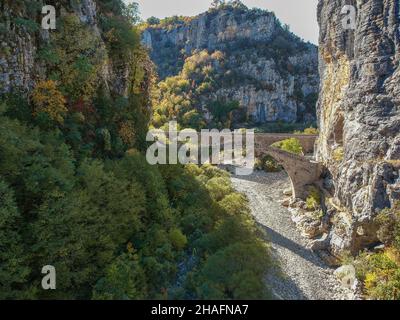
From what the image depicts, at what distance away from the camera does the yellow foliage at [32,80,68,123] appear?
18.0m

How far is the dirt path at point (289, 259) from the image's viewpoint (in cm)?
2198

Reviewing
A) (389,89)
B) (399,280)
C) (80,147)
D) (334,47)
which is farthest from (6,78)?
(334,47)

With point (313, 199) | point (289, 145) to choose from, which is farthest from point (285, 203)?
point (289, 145)

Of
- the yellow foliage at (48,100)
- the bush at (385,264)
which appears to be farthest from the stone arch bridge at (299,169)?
the yellow foliage at (48,100)

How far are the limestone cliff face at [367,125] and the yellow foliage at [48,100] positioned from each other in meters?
21.0

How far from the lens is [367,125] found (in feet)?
92.1

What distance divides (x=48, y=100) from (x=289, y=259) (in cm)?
1968

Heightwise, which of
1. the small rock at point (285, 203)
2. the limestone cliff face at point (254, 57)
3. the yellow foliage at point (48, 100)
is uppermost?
the limestone cliff face at point (254, 57)

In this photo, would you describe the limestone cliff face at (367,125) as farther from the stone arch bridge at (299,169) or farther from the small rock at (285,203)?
the small rock at (285,203)

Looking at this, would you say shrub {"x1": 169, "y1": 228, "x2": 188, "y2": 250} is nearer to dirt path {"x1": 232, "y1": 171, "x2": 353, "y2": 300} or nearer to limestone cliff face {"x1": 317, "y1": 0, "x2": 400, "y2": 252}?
dirt path {"x1": 232, "y1": 171, "x2": 353, "y2": 300}

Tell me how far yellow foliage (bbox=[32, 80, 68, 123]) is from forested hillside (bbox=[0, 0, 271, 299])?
0.17 ft

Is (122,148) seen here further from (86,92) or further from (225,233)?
(225,233)

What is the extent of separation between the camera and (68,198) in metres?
14.5

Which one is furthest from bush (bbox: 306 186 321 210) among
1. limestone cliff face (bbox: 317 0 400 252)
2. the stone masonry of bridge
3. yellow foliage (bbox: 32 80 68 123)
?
yellow foliage (bbox: 32 80 68 123)
